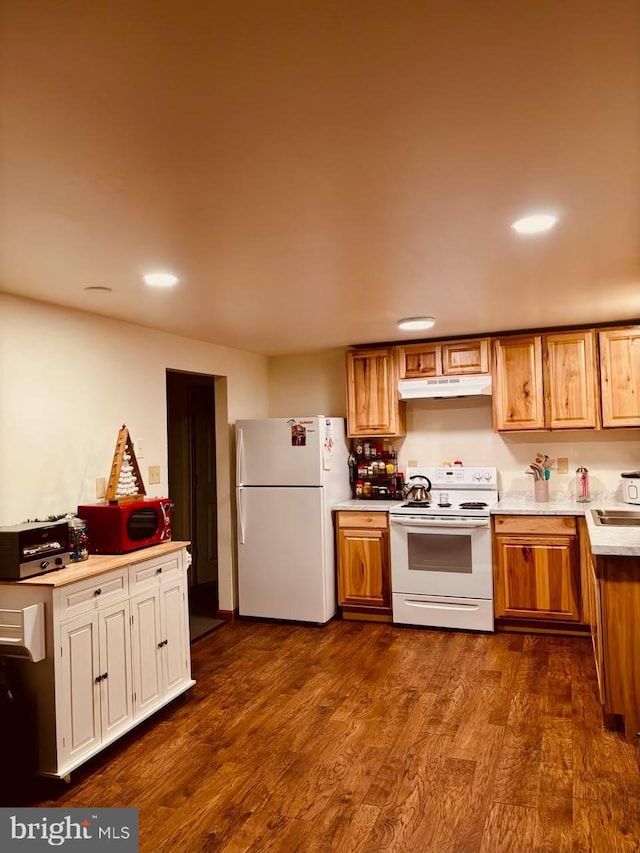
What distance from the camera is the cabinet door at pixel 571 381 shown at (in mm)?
4512

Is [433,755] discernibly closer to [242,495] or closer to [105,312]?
[242,495]

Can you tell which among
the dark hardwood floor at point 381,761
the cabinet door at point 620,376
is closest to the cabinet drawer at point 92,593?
the dark hardwood floor at point 381,761

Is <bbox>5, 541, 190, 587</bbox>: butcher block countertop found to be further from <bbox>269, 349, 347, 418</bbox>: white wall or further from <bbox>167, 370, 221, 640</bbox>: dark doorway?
<bbox>167, 370, 221, 640</bbox>: dark doorway

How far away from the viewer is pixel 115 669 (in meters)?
2.92

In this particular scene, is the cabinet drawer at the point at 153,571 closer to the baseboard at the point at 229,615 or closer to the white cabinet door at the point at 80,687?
the white cabinet door at the point at 80,687

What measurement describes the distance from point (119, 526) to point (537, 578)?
2.86 meters

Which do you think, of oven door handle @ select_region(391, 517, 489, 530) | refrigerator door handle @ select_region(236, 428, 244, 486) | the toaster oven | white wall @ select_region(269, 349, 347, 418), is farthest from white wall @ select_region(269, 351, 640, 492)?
the toaster oven

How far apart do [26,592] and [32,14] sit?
2221mm

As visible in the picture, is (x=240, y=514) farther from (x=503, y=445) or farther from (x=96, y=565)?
(x=503, y=445)

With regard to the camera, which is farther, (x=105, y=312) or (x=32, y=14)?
(x=105, y=312)

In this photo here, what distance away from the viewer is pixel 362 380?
5.18 metres

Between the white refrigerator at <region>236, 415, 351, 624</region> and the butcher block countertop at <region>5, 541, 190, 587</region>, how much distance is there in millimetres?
1404

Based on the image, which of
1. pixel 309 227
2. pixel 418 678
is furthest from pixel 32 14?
pixel 418 678

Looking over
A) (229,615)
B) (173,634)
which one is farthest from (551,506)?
(173,634)
